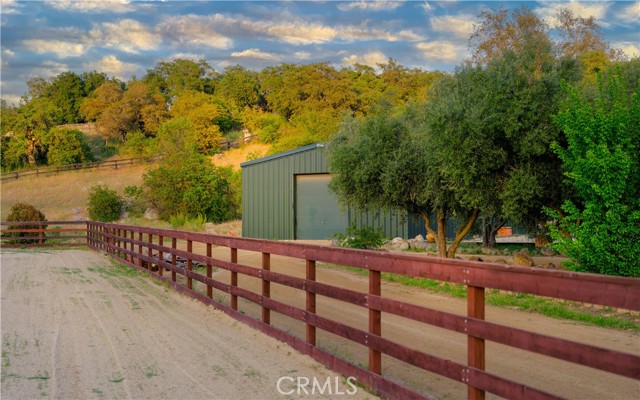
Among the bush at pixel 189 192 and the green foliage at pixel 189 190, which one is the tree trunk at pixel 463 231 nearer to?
the bush at pixel 189 192

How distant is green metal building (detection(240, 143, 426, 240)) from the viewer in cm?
3203

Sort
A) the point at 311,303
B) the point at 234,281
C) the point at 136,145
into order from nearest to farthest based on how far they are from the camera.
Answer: the point at 311,303 < the point at 234,281 < the point at 136,145

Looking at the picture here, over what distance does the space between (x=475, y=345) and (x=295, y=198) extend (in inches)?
1106

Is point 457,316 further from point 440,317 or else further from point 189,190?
point 189,190

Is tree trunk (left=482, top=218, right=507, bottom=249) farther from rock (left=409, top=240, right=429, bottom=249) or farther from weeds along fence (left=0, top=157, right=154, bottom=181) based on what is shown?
weeds along fence (left=0, top=157, right=154, bottom=181)

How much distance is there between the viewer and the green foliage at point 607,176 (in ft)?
36.6

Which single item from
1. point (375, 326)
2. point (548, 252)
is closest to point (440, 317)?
point (375, 326)

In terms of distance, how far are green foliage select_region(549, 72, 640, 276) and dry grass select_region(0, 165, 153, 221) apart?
125 ft

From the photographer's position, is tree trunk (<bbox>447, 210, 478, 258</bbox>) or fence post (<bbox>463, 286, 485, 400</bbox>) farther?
tree trunk (<bbox>447, 210, 478, 258</bbox>)

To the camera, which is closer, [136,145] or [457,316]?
[457,316]

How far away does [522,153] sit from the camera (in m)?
13.6

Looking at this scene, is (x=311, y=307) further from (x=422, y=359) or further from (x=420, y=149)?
(x=420, y=149)

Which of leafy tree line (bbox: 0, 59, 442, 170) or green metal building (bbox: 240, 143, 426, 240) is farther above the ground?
leafy tree line (bbox: 0, 59, 442, 170)

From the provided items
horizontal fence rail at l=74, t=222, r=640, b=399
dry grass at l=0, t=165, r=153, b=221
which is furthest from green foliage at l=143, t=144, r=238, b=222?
horizontal fence rail at l=74, t=222, r=640, b=399
